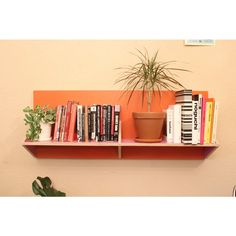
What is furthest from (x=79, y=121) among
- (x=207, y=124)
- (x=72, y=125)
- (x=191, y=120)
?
(x=207, y=124)

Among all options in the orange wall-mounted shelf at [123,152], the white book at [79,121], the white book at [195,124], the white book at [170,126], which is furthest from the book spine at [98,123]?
the white book at [195,124]

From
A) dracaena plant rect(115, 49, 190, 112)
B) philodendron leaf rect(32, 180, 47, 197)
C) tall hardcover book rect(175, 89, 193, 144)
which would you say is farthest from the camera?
dracaena plant rect(115, 49, 190, 112)

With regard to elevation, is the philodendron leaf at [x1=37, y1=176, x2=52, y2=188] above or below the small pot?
below

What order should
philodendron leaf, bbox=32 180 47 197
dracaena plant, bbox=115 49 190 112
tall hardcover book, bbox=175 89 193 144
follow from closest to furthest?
tall hardcover book, bbox=175 89 193 144, philodendron leaf, bbox=32 180 47 197, dracaena plant, bbox=115 49 190 112

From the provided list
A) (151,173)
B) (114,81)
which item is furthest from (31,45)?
(151,173)

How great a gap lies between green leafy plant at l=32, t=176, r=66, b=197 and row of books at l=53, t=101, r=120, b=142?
352 millimetres

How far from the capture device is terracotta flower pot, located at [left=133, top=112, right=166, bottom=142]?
1.74 metres

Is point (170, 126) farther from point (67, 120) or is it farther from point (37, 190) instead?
point (37, 190)

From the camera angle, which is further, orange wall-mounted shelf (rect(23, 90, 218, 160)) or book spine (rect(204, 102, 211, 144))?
orange wall-mounted shelf (rect(23, 90, 218, 160))

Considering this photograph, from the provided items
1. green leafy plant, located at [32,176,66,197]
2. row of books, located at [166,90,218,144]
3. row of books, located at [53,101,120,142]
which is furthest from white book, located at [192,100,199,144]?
green leafy plant, located at [32,176,66,197]

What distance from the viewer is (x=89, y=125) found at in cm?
179

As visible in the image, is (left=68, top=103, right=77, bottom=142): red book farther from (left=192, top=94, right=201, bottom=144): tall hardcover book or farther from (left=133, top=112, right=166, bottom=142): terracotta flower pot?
(left=192, top=94, right=201, bottom=144): tall hardcover book
